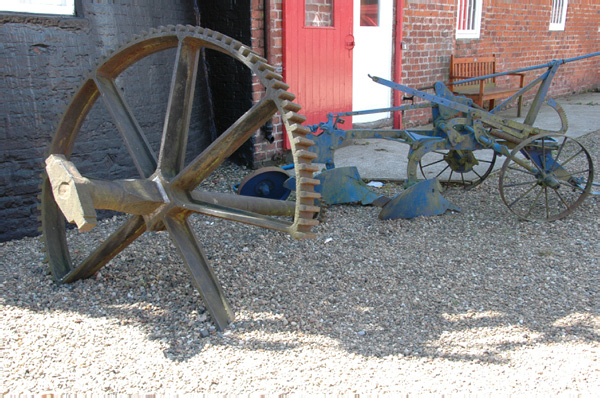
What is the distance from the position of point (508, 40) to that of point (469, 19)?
1710 millimetres

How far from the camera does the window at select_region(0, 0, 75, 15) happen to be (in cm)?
427

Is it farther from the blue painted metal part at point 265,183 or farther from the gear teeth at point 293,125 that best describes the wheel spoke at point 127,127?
the blue painted metal part at point 265,183

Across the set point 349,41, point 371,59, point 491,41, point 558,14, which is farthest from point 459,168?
point 558,14

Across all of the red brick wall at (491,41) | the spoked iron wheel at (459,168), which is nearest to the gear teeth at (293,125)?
the spoked iron wheel at (459,168)

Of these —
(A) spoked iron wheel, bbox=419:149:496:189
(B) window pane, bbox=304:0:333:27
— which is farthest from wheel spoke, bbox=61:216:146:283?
(B) window pane, bbox=304:0:333:27

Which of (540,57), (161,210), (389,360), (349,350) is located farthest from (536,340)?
(540,57)

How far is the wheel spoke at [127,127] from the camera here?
327cm

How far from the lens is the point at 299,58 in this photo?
675 centimetres

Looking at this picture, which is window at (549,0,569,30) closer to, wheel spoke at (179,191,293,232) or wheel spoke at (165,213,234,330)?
wheel spoke at (179,191,293,232)

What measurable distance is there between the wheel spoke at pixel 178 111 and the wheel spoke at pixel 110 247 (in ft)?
1.39

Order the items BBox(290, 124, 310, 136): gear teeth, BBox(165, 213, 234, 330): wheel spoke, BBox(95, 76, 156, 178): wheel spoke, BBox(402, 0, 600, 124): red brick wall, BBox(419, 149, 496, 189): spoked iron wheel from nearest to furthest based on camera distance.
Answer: BBox(290, 124, 310, 136): gear teeth → BBox(165, 213, 234, 330): wheel spoke → BBox(95, 76, 156, 178): wheel spoke → BBox(419, 149, 496, 189): spoked iron wheel → BBox(402, 0, 600, 124): red brick wall

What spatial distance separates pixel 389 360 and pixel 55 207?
Answer: 8.31 ft

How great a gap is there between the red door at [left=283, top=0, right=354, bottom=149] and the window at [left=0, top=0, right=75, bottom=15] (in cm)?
270

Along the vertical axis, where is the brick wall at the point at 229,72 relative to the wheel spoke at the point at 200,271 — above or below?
above
